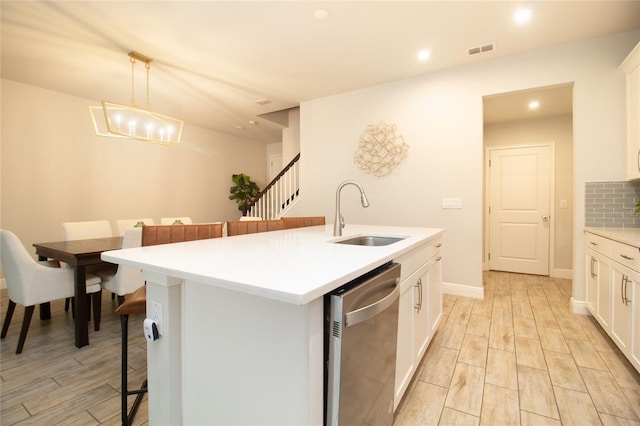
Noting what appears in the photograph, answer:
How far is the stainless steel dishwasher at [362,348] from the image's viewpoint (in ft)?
2.86

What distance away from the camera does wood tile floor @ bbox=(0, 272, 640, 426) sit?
1.52 meters

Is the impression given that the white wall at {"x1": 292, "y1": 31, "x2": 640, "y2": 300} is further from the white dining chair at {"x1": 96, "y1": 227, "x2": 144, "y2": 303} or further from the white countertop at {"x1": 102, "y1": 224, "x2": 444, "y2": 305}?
the white dining chair at {"x1": 96, "y1": 227, "x2": 144, "y2": 303}

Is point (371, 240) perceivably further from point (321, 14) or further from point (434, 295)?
point (321, 14)

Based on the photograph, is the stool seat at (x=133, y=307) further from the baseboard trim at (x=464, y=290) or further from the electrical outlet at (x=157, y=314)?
the baseboard trim at (x=464, y=290)

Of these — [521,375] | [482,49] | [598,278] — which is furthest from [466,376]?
[482,49]

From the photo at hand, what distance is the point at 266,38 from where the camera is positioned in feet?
A: 9.37

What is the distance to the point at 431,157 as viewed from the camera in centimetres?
362

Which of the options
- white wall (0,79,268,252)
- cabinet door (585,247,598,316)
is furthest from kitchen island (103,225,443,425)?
white wall (0,79,268,252)

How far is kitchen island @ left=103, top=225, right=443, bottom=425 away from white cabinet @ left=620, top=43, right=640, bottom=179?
2.71 metres

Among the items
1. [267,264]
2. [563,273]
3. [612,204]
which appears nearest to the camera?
[267,264]

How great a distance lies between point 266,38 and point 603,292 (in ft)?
12.2

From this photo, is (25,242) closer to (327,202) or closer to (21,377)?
(21,377)

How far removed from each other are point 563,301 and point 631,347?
1659 millimetres

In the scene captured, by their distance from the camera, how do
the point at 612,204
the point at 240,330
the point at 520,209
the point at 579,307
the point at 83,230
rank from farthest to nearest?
the point at 520,209 → the point at 83,230 → the point at 579,307 → the point at 612,204 → the point at 240,330
